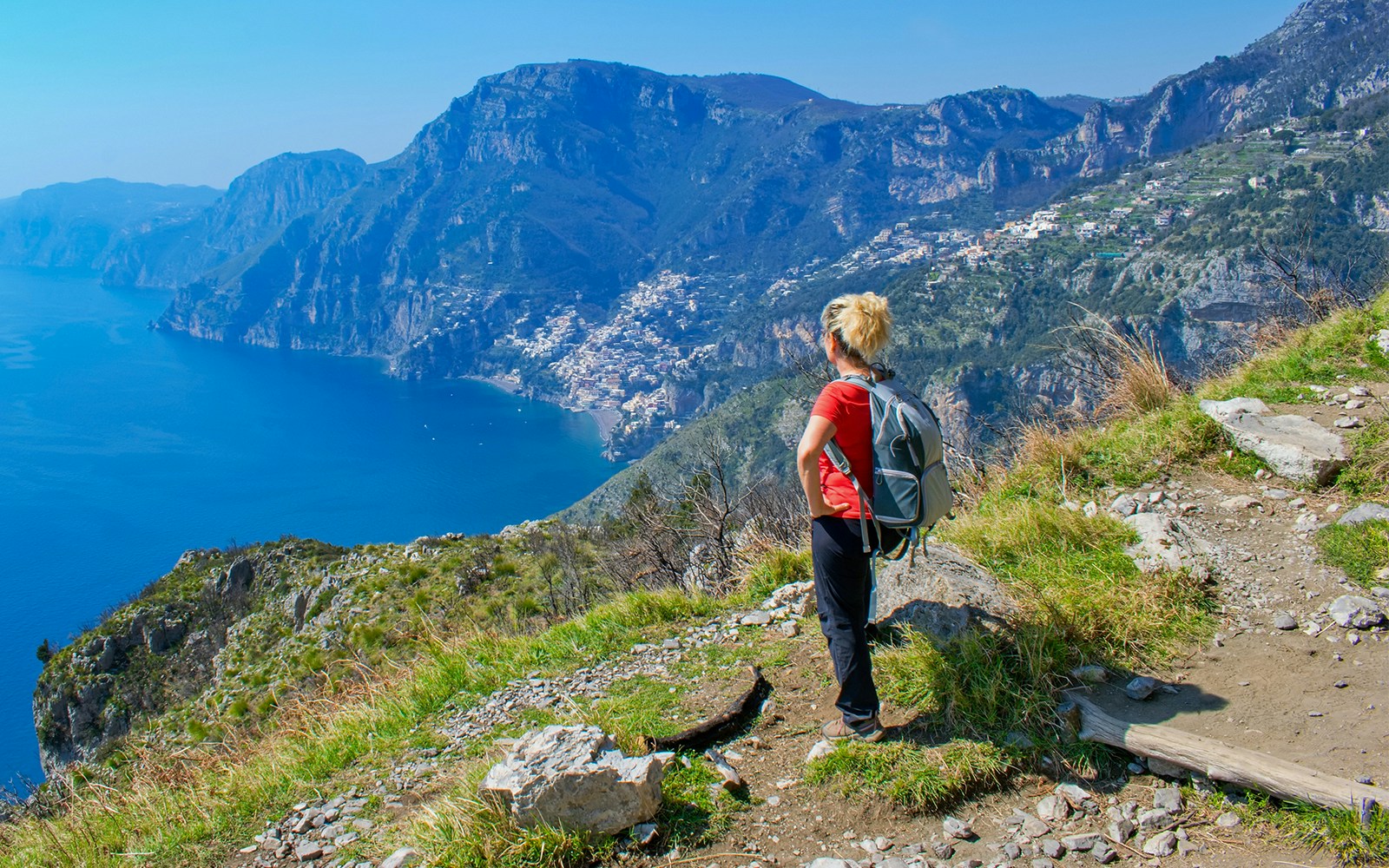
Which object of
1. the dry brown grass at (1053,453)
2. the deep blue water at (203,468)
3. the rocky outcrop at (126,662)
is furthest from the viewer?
the deep blue water at (203,468)

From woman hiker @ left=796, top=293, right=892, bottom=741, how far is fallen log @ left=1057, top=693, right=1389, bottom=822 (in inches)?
33.4

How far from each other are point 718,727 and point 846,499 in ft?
4.25

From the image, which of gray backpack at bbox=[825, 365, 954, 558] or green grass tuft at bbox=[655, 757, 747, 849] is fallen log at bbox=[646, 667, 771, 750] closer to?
green grass tuft at bbox=[655, 757, 747, 849]

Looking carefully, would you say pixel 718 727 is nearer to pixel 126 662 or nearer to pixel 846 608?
pixel 846 608

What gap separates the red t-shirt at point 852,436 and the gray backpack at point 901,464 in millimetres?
28

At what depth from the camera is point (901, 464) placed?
10.3ft

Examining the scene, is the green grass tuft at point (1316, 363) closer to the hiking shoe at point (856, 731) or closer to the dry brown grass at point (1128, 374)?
the dry brown grass at point (1128, 374)

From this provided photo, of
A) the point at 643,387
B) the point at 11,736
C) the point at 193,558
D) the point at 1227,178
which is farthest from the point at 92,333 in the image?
the point at 1227,178

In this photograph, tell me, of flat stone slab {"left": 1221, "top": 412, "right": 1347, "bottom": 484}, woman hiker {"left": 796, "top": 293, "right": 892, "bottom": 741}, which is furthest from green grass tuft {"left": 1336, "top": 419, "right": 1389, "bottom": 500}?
woman hiker {"left": 796, "top": 293, "right": 892, "bottom": 741}

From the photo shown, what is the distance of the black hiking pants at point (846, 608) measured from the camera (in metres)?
3.29

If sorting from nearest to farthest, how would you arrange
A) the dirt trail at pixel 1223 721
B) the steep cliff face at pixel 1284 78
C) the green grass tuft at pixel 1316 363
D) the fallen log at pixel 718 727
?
the dirt trail at pixel 1223 721, the fallen log at pixel 718 727, the green grass tuft at pixel 1316 363, the steep cliff face at pixel 1284 78

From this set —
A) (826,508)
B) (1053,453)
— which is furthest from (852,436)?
(1053,453)

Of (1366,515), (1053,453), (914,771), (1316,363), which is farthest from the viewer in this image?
(1316,363)

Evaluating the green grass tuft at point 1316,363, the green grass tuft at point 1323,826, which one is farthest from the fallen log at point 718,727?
the green grass tuft at point 1316,363
